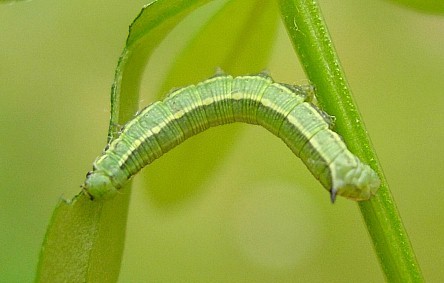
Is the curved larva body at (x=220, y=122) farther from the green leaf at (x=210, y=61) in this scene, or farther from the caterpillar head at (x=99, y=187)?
the green leaf at (x=210, y=61)

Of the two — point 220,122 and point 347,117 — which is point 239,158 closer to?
point 220,122

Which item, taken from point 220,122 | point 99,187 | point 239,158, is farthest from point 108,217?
point 239,158

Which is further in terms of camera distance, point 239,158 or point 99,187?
point 239,158

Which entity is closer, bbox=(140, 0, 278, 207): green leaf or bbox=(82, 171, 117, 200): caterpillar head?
bbox=(82, 171, 117, 200): caterpillar head

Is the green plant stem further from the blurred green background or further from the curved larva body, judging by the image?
the blurred green background

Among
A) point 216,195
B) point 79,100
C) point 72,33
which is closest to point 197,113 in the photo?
point 216,195

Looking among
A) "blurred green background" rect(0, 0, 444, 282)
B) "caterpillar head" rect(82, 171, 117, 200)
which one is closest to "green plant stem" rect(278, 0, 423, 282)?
"caterpillar head" rect(82, 171, 117, 200)
